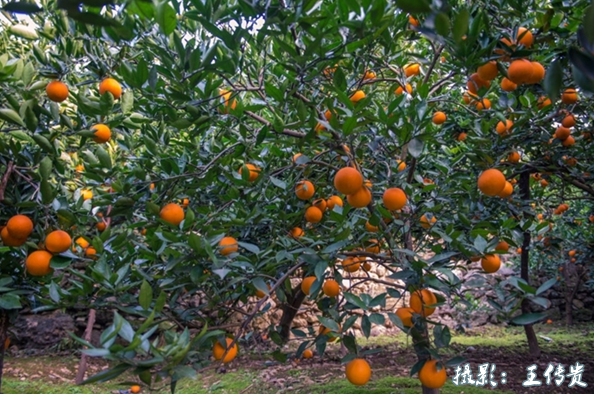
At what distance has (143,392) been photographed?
371 cm

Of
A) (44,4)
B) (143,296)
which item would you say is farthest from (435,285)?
(44,4)

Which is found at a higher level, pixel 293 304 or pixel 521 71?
pixel 521 71

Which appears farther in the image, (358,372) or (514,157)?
(514,157)

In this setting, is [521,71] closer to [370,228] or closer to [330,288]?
[370,228]

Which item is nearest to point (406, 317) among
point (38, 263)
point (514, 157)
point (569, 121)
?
point (514, 157)

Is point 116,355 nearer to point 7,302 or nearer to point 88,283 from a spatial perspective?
point 88,283

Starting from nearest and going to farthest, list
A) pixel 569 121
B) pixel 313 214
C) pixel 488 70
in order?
pixel 488 70
pixel 313 214
pixel 569 121

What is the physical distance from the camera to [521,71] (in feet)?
3.90

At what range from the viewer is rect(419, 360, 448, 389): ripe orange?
1.39 meters

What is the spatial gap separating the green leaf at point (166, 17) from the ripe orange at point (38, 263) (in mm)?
841

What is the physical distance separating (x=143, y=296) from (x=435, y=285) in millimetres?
842

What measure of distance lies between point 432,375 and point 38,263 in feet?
4.26

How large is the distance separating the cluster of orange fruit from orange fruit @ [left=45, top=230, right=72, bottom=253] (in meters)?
0.34

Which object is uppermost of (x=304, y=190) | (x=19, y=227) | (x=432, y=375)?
(x=304, y=190)
